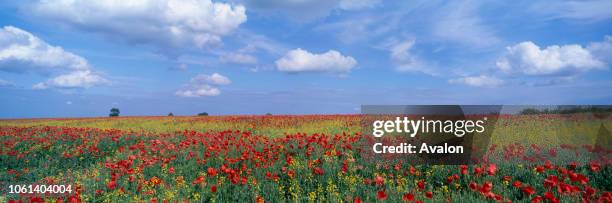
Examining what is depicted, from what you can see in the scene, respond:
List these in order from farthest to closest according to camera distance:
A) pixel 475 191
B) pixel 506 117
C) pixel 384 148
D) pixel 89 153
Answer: pixel 506 117 → pixel 89 153 → pixel 384 148 → pixel 475 191

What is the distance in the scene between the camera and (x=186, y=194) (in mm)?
6652

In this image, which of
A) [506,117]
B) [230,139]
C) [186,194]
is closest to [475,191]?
[186,194]

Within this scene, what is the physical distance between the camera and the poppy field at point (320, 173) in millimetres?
5867

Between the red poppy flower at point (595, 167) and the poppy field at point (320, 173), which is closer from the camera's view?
the poppy field at point (320, 173)

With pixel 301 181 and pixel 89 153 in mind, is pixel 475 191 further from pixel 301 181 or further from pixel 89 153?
pixel 89 153

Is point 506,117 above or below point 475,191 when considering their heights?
above

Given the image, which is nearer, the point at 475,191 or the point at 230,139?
the point at 475,191

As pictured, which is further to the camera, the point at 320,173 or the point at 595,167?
the point at 320,173

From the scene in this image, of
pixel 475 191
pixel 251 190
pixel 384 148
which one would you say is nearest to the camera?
pixel 475 191

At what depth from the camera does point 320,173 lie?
704 centimetres

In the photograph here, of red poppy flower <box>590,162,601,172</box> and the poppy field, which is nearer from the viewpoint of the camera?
the poppy field

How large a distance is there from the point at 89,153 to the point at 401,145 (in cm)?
827

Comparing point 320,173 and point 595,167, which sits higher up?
point 595,167

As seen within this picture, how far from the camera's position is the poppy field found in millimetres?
5867
